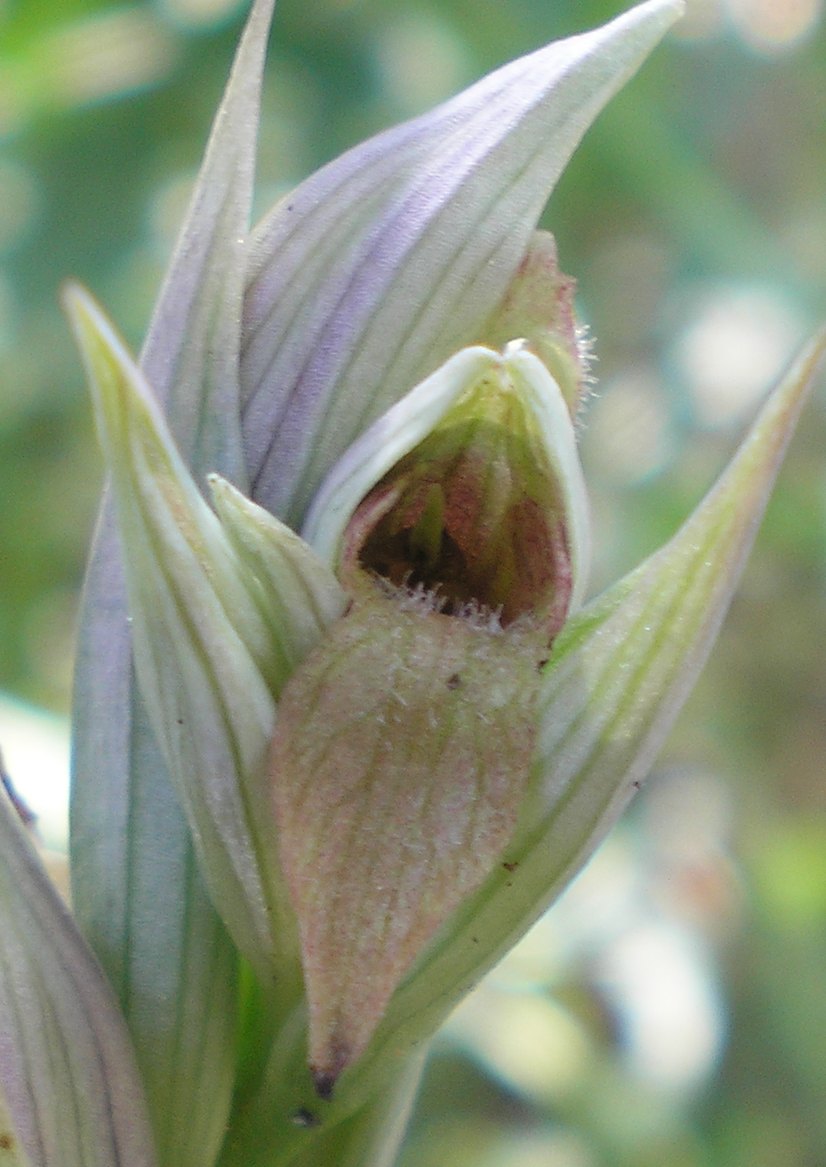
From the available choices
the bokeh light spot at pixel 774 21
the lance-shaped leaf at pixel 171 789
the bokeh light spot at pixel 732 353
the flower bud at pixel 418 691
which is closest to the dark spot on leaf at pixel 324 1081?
the flower bud at pixel 418 691

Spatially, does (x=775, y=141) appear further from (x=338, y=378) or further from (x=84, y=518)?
(x=338, y=378)

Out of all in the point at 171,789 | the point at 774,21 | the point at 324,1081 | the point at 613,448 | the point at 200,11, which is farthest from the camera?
the point at 774,21

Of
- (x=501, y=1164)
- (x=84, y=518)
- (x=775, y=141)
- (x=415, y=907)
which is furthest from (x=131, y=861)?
(x=775, y=141)

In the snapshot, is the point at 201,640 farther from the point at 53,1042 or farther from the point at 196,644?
the point at 53,1042

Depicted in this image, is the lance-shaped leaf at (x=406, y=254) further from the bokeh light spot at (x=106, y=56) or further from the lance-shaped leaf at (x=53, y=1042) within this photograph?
the bokeh light spot at (x=106, y=56)

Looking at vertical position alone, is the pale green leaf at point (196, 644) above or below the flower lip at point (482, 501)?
below

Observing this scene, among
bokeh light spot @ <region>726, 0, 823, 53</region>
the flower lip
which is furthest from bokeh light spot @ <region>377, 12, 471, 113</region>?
the flower lip

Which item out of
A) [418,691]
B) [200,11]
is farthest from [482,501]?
[200,11]

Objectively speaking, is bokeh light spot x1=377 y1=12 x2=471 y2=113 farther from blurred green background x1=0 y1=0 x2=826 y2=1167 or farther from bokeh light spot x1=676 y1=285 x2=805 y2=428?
bokeh light spot x1=676 y1=285 x2=805 y2=428
